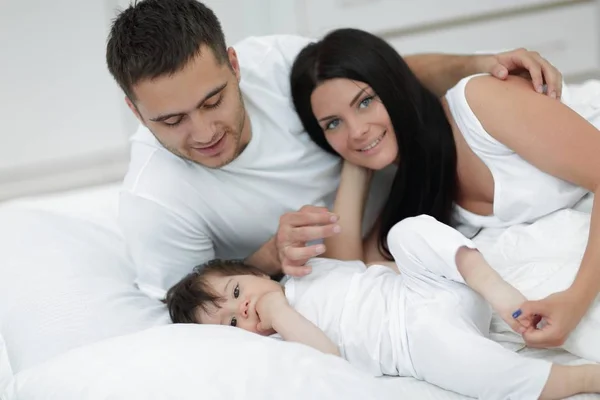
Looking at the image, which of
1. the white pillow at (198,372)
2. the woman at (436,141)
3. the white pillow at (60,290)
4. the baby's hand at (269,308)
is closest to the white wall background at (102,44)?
the white pillow at (60,290)

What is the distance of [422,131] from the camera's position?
5.29ft

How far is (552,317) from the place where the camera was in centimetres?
120

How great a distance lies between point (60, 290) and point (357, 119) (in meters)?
0.66

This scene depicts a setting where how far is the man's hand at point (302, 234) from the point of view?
1448 mm

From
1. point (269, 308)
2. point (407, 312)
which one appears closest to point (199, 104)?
point (269, 308)

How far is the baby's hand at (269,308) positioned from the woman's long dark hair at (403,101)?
0.43 metres

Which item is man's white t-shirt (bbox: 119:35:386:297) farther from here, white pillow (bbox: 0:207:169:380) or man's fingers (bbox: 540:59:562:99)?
man's fingers (bbox: 540:59:562:99)

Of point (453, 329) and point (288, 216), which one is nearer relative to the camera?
point (453, 329)

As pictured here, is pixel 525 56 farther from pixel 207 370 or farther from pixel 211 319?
pixel 207 370

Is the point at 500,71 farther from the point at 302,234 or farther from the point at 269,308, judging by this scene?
the point at 269,308

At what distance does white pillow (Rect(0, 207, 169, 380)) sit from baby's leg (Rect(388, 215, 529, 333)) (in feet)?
1.66

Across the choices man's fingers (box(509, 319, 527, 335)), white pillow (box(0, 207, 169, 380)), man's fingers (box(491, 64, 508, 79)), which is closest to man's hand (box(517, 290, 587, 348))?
man's fingers (box(509, 319, 527, 335))

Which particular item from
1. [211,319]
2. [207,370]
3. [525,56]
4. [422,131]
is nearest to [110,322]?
[211,319]

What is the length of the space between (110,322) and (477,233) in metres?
0.74
